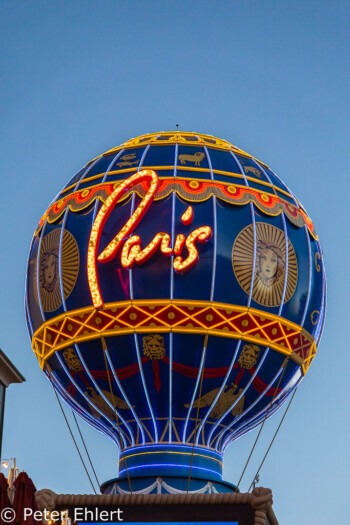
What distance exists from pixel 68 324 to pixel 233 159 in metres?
7.52

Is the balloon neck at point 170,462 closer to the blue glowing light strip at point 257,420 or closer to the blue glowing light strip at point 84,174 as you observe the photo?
the blue glowing light strip at point 257,420

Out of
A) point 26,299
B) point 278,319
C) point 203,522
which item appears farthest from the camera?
point 26,299

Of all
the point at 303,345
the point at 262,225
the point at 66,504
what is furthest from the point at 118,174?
the point at 66,504

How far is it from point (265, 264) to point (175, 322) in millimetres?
3323

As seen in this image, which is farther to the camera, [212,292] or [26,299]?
[26,299]

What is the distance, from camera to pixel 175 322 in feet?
124

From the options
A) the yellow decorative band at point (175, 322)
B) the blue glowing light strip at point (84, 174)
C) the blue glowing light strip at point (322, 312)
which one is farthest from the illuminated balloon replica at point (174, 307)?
the blue glowing light strip at point (84, 174)

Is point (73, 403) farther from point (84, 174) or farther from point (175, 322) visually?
point (84, 174)

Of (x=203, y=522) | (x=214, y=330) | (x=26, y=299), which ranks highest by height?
(x=26, y=299)

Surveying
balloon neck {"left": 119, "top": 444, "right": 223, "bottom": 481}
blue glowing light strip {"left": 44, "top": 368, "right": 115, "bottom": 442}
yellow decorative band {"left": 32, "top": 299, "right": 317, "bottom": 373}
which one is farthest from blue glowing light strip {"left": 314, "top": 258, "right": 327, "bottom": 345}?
blue glowing light strip {"left": 44, "top": 368, "right": 115, "bottom": 442}

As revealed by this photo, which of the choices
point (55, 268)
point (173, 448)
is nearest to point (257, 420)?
point (173, 448)

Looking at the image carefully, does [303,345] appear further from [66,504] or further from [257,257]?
[66,504]

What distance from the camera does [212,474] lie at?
39.0 meters

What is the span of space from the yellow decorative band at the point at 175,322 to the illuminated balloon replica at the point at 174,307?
30mm
